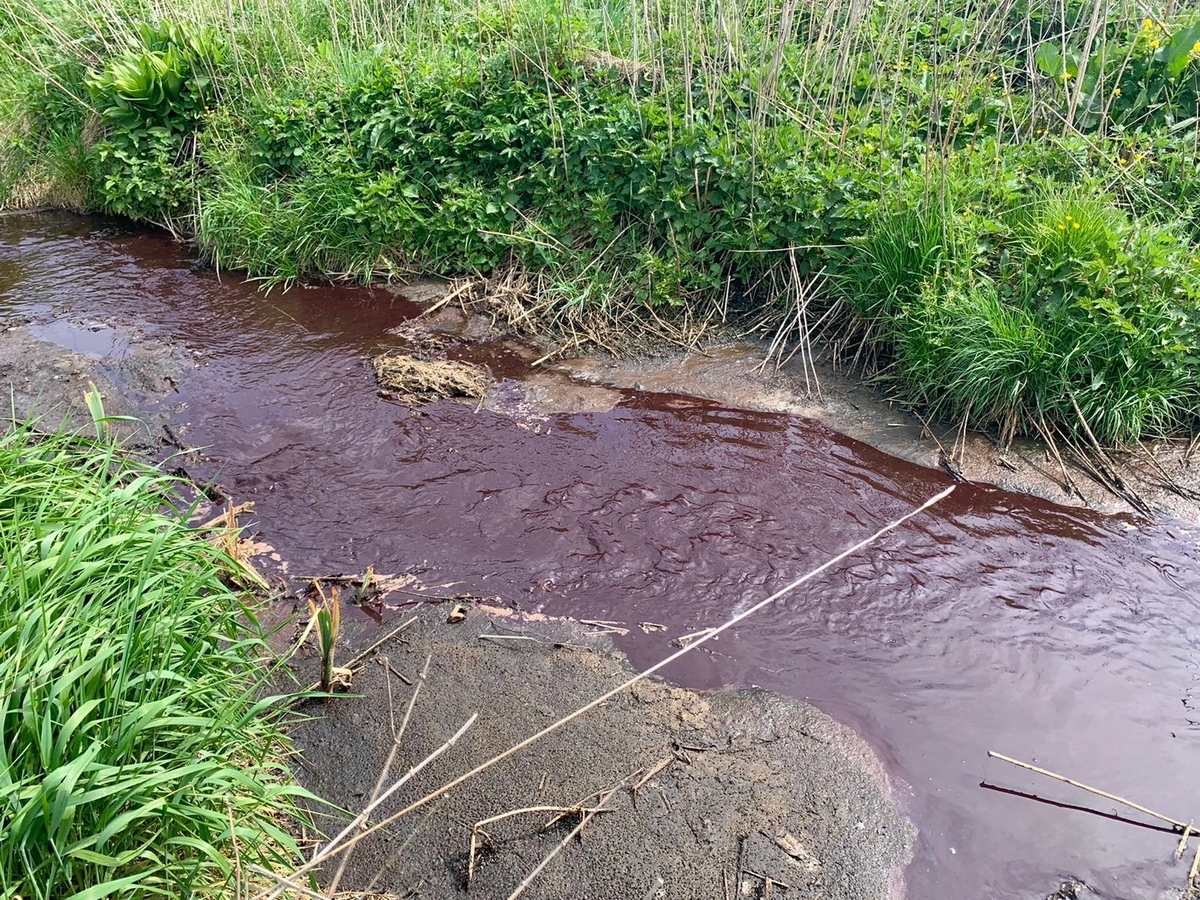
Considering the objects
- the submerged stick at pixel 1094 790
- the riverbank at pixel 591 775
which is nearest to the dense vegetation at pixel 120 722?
the riverbank at pixel 591 775

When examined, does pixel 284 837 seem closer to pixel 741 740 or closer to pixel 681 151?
pixel 741 740

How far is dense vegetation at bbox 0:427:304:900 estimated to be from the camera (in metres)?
1.87

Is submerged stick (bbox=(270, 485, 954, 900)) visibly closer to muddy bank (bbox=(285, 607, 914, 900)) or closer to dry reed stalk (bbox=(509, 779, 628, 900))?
muddy bank (bbox=(285, 607, 914, 900))

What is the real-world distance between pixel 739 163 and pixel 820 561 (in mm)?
2761

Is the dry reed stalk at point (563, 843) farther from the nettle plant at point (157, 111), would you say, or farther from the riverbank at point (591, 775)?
the nettle plant at point (157, 111)

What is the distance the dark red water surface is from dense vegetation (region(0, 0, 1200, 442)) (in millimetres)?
841

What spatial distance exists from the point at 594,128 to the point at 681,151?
683 millimetres

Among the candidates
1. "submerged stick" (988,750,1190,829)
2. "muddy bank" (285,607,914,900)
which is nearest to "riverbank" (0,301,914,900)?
"muddy bank" (285,607,914,900)

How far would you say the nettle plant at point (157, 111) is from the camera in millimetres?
7012

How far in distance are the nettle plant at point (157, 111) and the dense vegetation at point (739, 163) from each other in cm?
3

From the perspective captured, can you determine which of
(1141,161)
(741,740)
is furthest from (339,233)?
(1141,161)

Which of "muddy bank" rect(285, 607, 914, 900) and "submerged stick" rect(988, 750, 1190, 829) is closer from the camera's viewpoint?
"muddy bank" rect(285, 607, 914, 900)

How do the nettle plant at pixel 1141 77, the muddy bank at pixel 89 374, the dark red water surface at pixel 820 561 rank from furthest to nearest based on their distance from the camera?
the nettle plant at pixel 1141 77
the muddy bank at pixel 89 374
the dark red water surface at pixel 820 561

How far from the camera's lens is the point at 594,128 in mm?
5742
